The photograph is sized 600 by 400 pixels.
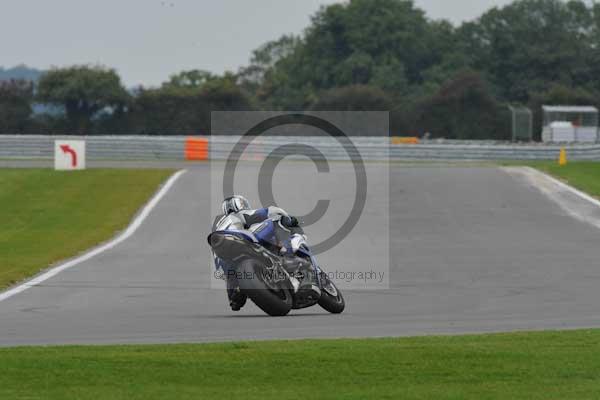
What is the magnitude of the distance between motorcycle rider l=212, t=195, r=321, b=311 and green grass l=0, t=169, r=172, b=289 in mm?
5039

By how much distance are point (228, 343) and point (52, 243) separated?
1365cm

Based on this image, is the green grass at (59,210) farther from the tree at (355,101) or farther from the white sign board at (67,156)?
the tree at (355,101)

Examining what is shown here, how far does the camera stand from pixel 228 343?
10797mm

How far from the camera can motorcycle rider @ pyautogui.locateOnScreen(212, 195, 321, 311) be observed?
13.3 metres

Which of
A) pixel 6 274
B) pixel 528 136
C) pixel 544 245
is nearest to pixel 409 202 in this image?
pixel 544 245

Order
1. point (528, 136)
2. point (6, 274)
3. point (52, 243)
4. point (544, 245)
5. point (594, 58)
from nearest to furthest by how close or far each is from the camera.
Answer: point (6, 274)
point (544, 245)
point (52, 243)
point (528, 136)
point (594, 58)

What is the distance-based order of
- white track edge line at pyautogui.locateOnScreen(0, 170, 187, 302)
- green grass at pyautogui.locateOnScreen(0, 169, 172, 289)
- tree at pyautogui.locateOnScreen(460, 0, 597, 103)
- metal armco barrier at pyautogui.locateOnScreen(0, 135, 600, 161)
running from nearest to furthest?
white track edge line at pyautogui.locateOnScreen(0, 170, 187, 302) < green grass at pyautogui.locateOnScreen(0, 169, 172, 289) < metal armco barrier at pyautogui.locateOnScreen(0, 135, 600, 161) < tree at pyautogui.locateOnScreen(460, 0, 597, 103)

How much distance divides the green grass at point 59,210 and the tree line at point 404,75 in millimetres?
30129

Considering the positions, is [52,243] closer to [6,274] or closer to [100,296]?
[6,274]

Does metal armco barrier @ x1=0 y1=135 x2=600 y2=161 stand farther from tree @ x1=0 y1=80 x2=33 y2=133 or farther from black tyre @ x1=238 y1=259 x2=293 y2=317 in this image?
black tyre @ x1=238 y1=259 x2=293 y2=317

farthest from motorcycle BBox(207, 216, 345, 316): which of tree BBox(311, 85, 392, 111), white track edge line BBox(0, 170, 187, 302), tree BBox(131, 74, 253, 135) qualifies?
tree BBox(311, 85, 392, 111)

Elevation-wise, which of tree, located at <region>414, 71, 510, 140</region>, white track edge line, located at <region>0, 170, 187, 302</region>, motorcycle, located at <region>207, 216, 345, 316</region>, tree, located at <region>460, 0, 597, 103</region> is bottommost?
white track edge line, located at <region>0, 170, 187, 302</region>

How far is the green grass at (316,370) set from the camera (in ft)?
28.2

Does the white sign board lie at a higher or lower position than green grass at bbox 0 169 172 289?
higher
